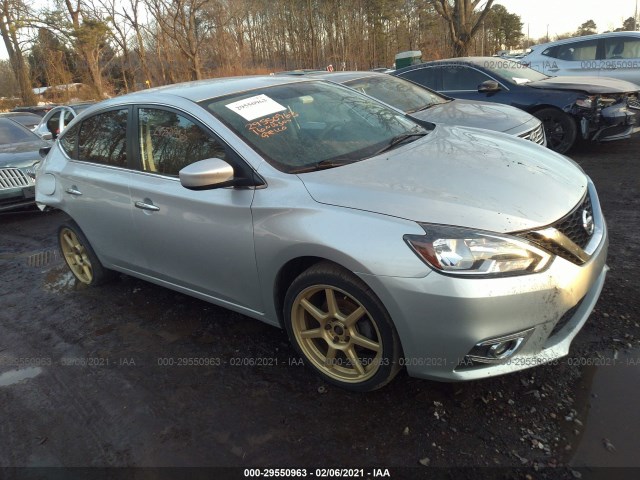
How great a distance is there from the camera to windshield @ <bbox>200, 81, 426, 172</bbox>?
288 centimetres

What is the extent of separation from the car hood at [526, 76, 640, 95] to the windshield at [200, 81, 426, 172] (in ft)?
15.1

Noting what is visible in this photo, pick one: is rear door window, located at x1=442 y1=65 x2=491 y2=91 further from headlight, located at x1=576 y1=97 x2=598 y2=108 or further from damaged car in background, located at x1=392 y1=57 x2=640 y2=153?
headlight, located at x1=576 y1=97 x2=598 y2=108

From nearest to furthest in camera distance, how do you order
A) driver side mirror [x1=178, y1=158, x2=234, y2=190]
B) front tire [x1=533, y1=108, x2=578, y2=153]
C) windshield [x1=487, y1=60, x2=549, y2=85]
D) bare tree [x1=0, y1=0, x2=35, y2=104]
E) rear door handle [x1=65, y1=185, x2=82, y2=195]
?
1. driver side mirror [x1=178, y1=158, x2=234, y2=190]
2. rear door handle [x1=65, y1=185, x2=82, y2=195]
3. front tire [x1=533, y1=108, x2=578, y2=153]
4. windshield [x1=487, y1=60, x2=549, y2=85]
5. bare tree [x1=0, y1=0, x2=35, y2=104]

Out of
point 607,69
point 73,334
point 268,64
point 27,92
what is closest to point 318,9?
point 268,64

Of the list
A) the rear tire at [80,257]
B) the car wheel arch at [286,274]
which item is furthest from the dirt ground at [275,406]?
the rear tire at [80,257]

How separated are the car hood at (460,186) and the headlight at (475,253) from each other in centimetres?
6

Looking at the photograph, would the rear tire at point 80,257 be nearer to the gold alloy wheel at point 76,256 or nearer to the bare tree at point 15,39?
the gold alloy wheel at point 76,256

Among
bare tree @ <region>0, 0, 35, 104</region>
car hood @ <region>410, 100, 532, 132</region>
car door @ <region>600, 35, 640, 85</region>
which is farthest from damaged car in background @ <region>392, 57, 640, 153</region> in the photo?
bare tree @ <region>0, 0, 35, 104</region>

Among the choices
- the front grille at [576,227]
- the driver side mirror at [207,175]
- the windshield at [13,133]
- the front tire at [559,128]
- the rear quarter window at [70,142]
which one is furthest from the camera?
the windshield at [13,133]

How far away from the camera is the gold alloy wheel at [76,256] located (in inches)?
173

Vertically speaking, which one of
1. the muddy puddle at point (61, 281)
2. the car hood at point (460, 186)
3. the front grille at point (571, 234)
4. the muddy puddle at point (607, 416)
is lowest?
the muddy puddle at point (607, 416)

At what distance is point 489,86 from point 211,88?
16.6ft

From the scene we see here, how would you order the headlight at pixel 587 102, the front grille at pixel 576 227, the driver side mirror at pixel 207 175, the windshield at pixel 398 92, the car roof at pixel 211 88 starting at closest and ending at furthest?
the front grille at pixel 576 227 < the driver side mirror at pixel 207 175 < the car roof at pixel 211 88 < the windshield at pixel 398 92 < the headlight at pixel 587 102

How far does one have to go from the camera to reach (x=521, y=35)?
64.9 m
